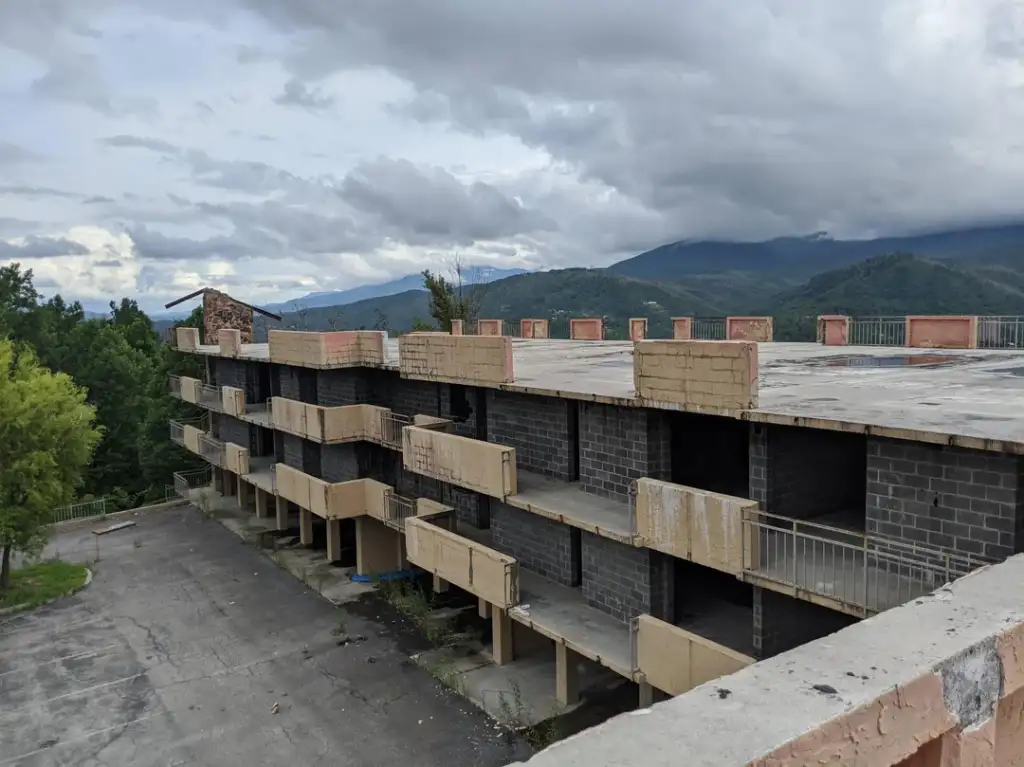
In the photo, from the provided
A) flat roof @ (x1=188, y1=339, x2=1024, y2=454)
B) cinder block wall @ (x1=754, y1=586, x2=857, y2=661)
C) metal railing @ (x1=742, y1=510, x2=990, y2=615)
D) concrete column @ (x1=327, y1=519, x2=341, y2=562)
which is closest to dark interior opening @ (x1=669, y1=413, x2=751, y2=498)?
flat roof @ (x1=188, y1=339, x2=1024, y2=454)

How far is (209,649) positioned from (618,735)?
24044 millimetres

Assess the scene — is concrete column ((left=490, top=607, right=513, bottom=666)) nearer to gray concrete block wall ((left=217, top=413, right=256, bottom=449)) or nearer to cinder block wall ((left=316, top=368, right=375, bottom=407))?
cinder block wall ((left=316, top=368, right=375, bottom=407))

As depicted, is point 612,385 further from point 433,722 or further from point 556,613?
point 433,722

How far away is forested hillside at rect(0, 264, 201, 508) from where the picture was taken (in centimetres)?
5044

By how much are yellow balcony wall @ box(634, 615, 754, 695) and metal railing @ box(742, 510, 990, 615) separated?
1595 mm

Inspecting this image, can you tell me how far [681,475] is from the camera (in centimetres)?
1864

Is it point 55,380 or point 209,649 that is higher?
point 55,380

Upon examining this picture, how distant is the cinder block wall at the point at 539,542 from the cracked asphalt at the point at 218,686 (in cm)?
400

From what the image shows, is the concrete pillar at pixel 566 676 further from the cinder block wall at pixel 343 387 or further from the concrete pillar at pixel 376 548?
the cinder block wall at pixel 343 387

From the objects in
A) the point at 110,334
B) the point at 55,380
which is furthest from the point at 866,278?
the point at 55,380

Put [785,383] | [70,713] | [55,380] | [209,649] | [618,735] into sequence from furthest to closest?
[55,380], [209,649], [70,713], [785,383], [618,735]

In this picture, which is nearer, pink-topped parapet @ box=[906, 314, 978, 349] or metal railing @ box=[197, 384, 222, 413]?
pink-topped parapet @ box=[906, 314, 978, 349]

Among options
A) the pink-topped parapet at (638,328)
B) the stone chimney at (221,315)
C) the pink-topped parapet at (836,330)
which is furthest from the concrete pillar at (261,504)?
the pink-topped parapet at (836,330)

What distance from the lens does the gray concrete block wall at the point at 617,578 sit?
17.1 metres
